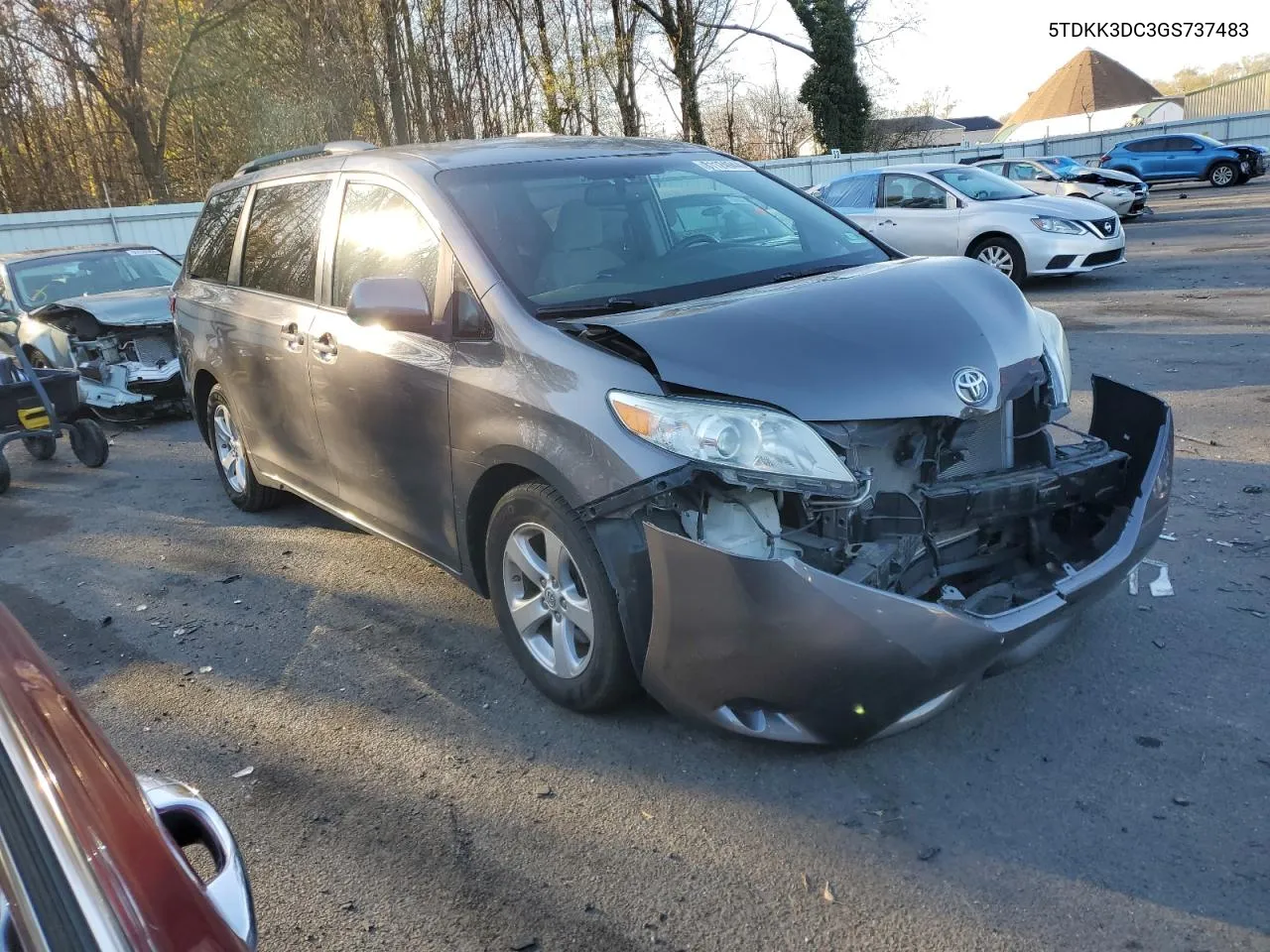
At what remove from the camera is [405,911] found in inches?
100

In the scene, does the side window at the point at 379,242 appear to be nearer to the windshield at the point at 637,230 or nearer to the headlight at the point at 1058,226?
the windshield at the point at 637,230

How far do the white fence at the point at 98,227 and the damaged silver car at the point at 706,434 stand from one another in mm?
15323

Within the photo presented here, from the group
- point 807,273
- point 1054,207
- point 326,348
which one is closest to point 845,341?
point 807,273

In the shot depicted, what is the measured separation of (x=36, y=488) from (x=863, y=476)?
277 inches

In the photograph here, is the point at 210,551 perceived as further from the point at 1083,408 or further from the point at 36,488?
the point at 1083,408

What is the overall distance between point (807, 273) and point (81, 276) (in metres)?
9.00

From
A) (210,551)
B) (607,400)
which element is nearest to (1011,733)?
(607,400)

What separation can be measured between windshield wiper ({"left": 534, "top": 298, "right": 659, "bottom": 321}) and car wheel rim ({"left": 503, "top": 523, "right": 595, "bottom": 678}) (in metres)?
0.72

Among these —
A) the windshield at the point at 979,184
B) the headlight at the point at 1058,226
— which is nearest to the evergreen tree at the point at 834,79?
the windshield at the point at 979,184

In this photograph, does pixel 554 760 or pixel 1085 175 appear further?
pixel 1085 175

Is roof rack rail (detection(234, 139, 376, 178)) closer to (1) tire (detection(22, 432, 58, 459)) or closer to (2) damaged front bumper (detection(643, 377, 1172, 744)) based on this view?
(2) damaged front bumper (detection(643, 377, 1172, 744))

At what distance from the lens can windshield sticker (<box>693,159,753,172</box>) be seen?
4.41 m

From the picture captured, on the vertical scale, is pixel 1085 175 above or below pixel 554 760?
above

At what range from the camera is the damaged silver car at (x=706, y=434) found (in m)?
2.66
